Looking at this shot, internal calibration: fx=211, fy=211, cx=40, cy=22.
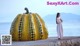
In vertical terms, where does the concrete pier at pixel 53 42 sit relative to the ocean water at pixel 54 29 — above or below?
below

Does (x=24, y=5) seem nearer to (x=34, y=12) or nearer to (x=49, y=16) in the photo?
(x=34, y=12)

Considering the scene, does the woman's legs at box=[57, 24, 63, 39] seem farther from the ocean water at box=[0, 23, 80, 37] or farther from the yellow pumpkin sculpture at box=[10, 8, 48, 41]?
A: the yellow pumpkin sculpture at box=[10, 8, 48, 41]

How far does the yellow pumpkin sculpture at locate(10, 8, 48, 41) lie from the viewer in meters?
2.13

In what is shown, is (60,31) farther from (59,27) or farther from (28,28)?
(28,28)

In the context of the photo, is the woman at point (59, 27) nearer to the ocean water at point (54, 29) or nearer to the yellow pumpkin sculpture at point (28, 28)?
the ocean water at point (54, 29)

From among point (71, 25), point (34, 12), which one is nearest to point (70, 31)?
point (71, 25)

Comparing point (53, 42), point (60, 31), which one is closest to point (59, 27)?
point (60, 31)

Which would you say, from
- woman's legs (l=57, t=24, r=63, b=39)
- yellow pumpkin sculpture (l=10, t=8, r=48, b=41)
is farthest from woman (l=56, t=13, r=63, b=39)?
yellow pumpkin sculpture (l=10, t=8, r=48, b=41)

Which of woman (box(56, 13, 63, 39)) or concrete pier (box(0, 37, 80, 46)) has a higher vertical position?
woman (box(56, 13, 63, 39))

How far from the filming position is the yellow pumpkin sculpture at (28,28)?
6.98 ft

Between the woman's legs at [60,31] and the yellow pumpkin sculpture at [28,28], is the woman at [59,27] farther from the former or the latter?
the yellow pumpkin sculpture at [28,28]

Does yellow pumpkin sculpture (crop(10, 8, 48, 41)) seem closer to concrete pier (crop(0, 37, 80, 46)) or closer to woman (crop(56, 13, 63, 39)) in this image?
concrete pier (crop(0, 37, 80, 46))

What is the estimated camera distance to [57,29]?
217 centimetres

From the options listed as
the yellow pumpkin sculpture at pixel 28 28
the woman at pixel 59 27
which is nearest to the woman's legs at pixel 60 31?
the woman at pixel 59 27
